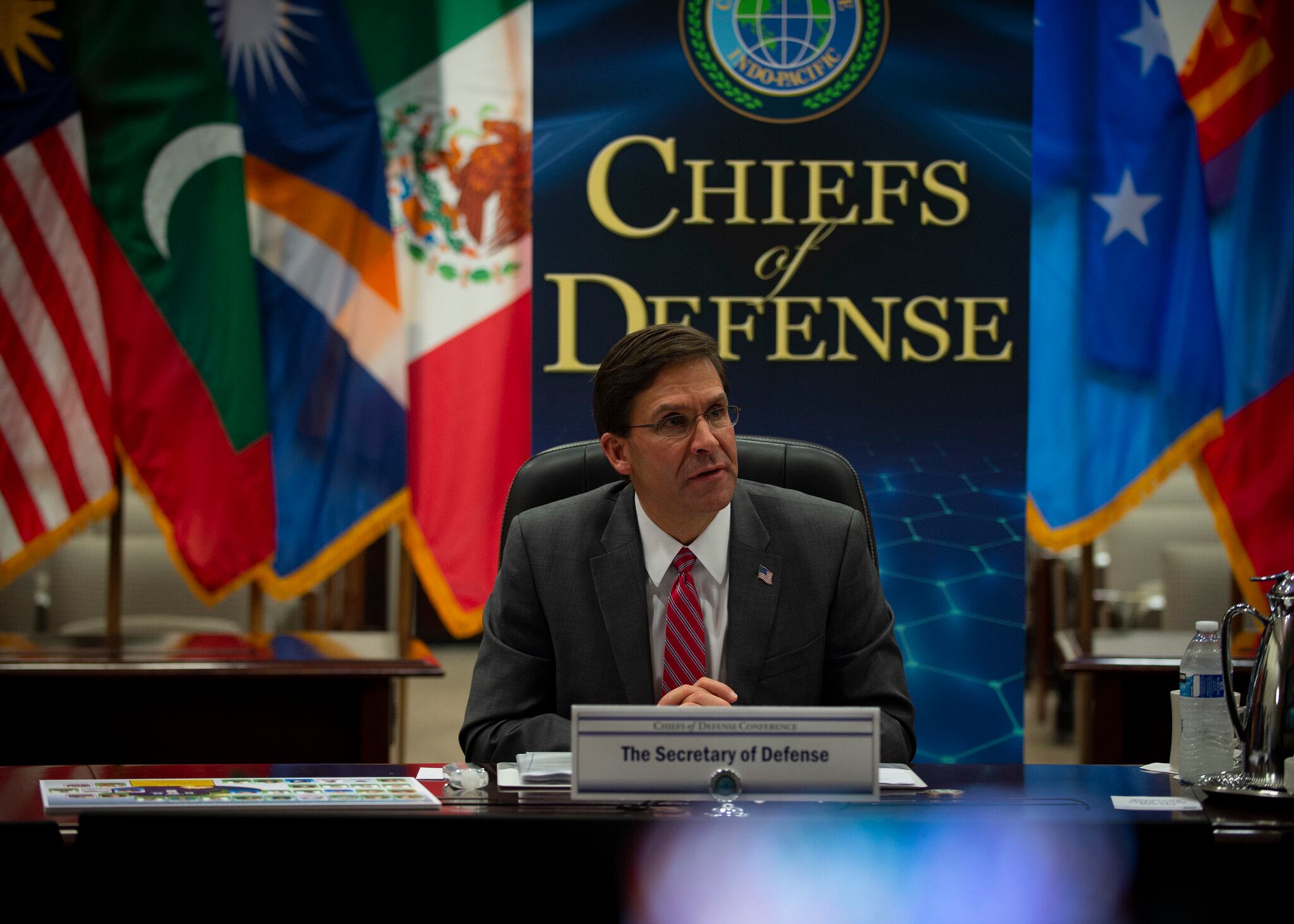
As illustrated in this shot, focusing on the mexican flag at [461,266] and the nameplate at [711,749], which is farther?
the mexican flag at [461,266]

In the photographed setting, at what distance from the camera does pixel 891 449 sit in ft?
12.0

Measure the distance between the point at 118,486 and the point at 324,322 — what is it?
2.57 ft

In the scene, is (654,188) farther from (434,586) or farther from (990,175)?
(434,586)

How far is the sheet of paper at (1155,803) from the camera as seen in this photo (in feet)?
4.99

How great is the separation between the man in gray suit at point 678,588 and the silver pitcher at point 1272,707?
1.67 ft

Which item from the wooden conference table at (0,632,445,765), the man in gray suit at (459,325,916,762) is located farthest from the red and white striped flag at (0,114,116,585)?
the man in gray suit at (459,325,916,762)

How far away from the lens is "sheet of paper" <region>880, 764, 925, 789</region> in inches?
63.5

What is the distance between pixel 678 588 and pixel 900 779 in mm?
558

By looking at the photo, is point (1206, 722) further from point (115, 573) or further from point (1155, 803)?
point (115, 573)

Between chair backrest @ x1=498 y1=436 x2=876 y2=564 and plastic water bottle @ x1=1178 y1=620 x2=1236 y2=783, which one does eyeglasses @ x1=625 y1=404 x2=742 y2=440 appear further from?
plastic water bottle @ x1=1178 y1=620 x2=1236 y2=783

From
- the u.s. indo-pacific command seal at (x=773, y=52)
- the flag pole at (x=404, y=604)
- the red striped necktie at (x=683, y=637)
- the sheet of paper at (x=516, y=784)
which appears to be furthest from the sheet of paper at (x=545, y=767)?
the u.s. indo-pacific command seal at (x=773, y=52)

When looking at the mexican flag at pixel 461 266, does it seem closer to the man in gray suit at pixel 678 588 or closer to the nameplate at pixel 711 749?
the man in gray suit at pixel 678 588

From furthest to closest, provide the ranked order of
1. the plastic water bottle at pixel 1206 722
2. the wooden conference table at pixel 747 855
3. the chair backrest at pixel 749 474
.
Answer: the chair backrest at pixel 749 474
the plastic water bottle at pixel 1206 722
the wooden conference table at pixel 747 855

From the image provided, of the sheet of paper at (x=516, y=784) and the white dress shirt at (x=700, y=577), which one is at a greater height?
the white dress shirt at (x=700, y=577)
